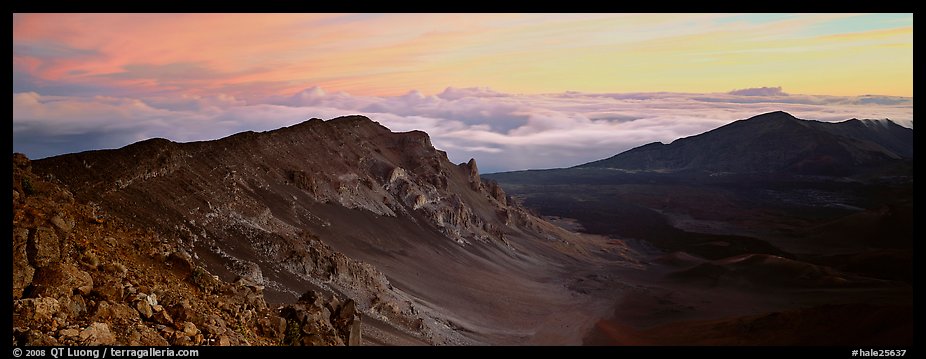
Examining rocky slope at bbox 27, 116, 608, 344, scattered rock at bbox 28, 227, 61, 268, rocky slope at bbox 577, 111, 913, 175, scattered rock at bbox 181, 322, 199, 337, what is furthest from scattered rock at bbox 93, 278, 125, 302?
rocky slope at bbox 577, 111, 913, 175

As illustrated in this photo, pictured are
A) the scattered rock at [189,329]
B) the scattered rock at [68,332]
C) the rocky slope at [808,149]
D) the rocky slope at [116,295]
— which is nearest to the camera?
the scattered rock at [68,332]

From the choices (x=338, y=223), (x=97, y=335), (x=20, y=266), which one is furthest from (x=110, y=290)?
(x=338, y=223)

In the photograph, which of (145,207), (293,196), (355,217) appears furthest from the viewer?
(355,217)

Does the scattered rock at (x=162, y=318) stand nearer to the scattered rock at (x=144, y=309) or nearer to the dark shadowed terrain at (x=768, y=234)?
the scattered rock at (x=144, y=309)

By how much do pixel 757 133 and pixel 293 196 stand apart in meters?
191

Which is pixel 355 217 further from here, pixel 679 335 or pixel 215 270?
pixel 679 335

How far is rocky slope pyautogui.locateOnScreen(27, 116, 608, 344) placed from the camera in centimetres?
2702

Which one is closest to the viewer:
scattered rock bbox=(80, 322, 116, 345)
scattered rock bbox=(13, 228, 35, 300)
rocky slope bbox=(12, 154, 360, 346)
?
scattered rock bbox=(80, 322, 116, 345)

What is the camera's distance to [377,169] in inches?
2334

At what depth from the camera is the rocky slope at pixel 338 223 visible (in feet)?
88.6

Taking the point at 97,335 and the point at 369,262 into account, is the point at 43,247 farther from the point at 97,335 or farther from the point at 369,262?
the point at 369,262

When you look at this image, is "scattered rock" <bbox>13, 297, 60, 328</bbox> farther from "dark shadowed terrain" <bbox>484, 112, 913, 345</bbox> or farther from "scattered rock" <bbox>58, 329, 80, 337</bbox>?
"dark shadowed terrain" <bbox>484, 112, 913, 345</bbox>

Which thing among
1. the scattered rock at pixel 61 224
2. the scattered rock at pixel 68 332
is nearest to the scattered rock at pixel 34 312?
the scattered rock at pixel 68 332
